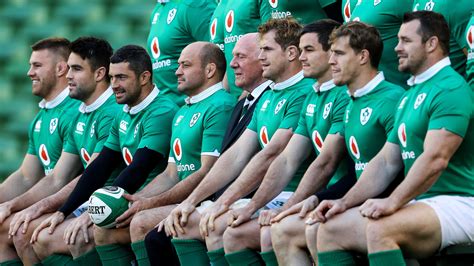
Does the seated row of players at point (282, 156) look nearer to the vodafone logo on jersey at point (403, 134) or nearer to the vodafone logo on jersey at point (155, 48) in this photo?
the vodafone logo on jersey at point (403, 134)

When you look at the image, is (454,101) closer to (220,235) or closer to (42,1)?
(220,235)

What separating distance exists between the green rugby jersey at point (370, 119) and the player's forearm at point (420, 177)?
48 centimetres

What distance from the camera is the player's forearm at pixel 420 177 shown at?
466 centimetres

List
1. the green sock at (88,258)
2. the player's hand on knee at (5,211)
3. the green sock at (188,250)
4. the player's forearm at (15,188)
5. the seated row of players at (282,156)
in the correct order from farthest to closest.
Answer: the player's forearm at (15,188) < the player's hand on knee at (5,211) < the green sock at (88,258) < the green sock at (188,250) < the seated row of players at (282,156)

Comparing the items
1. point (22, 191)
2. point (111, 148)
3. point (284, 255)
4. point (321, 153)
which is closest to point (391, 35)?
point (321, 153)

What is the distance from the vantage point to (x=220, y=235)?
5688 millimetres

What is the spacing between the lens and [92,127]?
704 cm

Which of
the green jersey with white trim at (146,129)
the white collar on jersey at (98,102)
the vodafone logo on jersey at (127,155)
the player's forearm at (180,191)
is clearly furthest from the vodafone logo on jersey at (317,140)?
the white collar on jersey at (98,102)

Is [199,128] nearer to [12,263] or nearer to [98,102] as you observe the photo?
[98,102]

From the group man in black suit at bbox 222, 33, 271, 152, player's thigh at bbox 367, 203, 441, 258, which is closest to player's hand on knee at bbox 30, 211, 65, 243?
man in black suit at bbox 222, 33, 271, 152

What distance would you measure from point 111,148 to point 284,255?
184cm

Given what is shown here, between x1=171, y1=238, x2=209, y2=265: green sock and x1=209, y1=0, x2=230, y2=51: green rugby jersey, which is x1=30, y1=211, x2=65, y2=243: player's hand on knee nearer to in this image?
x1=171, y1=238, x2=209, y2=265: green sock

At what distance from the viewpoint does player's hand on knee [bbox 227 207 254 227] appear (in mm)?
5504

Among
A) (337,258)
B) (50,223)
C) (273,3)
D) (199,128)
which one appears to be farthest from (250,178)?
(50,223)
